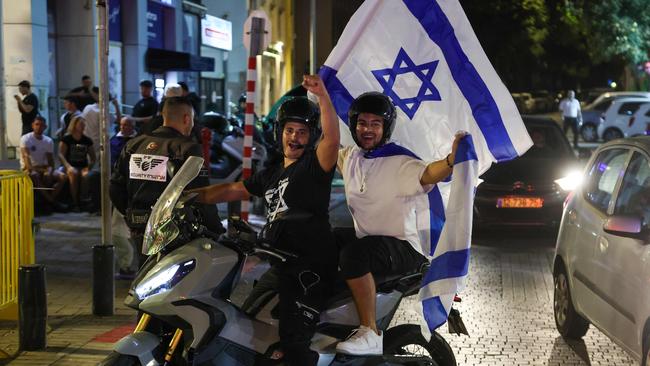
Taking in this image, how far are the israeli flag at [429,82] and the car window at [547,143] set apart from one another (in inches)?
327

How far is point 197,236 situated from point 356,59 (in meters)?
1.87

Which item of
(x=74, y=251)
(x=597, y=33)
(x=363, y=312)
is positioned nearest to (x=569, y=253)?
(x=363, y=312)

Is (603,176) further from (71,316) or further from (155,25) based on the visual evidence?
(155,25)

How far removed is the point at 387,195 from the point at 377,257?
1.15ft

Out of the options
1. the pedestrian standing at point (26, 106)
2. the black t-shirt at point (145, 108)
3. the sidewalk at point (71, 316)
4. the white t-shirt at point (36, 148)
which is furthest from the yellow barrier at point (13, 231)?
the pedestrian standing at point (26, 106)

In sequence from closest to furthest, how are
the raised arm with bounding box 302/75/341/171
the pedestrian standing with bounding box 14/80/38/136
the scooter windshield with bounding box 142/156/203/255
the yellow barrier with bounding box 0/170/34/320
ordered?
the scooter windshield with bounding box 142/156/203/255 < the raised arm with bounding box 302/75/341/171 < the yellow barrier with bounding box 0/170/34/320 < the pedestrian standing with bounding box 14/80/38/136

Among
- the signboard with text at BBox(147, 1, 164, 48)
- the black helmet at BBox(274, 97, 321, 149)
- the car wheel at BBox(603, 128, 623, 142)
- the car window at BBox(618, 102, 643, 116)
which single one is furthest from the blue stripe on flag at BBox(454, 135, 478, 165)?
the car wheel at BBox(603, 128, 623, 142)

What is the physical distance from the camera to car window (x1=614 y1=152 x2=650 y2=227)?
6816mm

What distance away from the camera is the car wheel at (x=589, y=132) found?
37.5 metres

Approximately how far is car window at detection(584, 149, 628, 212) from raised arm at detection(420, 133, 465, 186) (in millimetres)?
2532

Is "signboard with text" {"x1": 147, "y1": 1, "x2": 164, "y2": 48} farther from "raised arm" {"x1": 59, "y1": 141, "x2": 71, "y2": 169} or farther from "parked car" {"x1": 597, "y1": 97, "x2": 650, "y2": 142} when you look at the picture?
"parked car" {"x1": 597, "y1": 97, "x2": 650, "y2": 142}

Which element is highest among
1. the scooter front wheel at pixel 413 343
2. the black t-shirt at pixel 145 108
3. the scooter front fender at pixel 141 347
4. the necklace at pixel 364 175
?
the necklace at pixel 364 175

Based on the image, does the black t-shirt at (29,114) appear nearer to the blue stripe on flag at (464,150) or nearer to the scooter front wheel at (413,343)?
the scooter front wheel at (413,343)

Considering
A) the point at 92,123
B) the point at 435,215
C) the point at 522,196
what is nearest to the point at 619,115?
the point at 522,196
